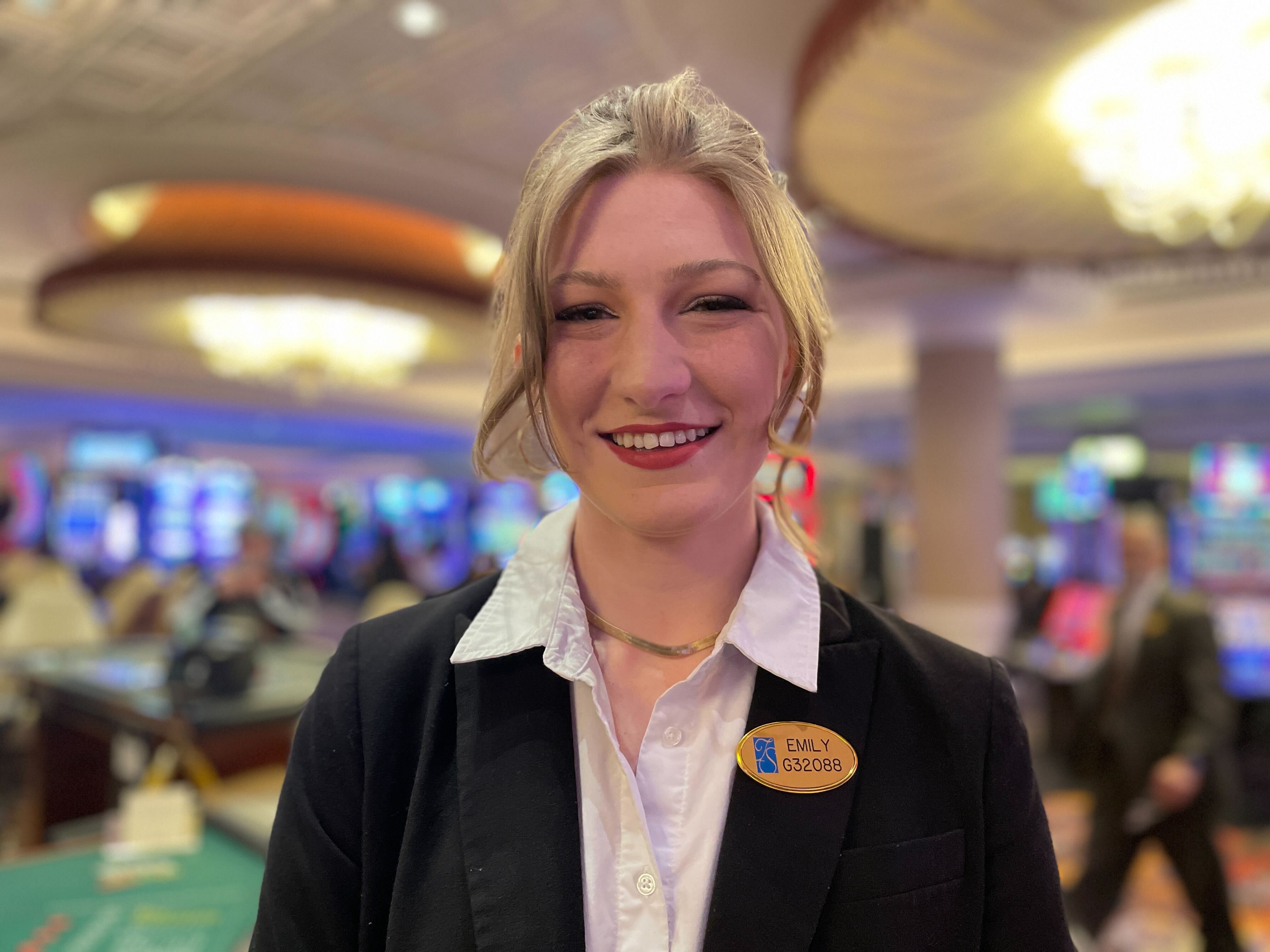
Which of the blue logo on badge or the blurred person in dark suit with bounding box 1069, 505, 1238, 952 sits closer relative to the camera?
the blue logo on badge

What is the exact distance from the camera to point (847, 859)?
773 mm

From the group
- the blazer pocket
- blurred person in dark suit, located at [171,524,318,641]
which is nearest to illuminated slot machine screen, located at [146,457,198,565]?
blurred person in dark suit, located at [171,524,318,641]

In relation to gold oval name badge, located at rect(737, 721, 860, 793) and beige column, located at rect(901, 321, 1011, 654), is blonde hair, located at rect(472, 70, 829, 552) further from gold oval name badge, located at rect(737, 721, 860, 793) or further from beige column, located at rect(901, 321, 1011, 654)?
beige column, located at rect(901, 321, 1011, 654)

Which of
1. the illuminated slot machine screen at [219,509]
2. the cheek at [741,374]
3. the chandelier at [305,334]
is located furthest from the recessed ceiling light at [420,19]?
the illuminated slot machine screen at [219,509]

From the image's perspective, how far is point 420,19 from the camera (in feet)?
10.4

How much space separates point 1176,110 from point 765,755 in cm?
270

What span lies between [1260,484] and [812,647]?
6.28 metres

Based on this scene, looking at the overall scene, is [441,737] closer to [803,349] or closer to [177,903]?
[803,349]

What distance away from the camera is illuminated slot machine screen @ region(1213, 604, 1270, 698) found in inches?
201

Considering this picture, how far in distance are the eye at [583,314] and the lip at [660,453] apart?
11 cm

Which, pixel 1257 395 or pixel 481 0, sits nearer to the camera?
pixel 481 0

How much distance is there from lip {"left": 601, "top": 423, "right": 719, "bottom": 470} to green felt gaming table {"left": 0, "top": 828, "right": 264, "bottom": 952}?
1.22 meters

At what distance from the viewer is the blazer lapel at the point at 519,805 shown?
0.74 m

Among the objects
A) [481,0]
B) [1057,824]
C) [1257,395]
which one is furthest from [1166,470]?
[481,0]
